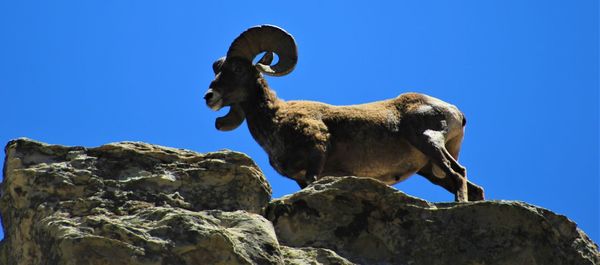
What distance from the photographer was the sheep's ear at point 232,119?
57.1 ft

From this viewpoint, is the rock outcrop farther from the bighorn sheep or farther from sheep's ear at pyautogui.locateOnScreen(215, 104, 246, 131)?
sheep's ear at pyautogui.locateOnScreen(215, 104, 246, 131)

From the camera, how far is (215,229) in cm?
1193

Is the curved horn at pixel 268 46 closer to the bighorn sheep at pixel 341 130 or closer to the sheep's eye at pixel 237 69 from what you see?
the bighorn sheep at pixel 341 130

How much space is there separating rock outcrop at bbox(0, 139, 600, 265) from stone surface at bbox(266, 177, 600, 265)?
0.01 metres

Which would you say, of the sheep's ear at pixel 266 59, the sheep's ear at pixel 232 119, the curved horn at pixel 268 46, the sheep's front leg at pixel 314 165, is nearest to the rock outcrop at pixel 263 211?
the sheep's front leg at pixel 314 165

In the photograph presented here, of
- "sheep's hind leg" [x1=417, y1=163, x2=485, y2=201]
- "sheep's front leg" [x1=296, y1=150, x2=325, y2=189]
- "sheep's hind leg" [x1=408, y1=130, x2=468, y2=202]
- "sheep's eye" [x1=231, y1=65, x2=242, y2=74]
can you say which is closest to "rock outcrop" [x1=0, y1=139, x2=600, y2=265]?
"sheep's front leg" [x1=296, y1=150, x2=325, y2=189]

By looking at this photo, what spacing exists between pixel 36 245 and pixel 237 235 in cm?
200

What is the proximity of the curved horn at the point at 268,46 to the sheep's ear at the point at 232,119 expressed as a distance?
650 millimetres

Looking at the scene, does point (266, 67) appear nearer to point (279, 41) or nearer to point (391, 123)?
point (279, 41)

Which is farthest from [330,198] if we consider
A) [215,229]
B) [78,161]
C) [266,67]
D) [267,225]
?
[266,67]

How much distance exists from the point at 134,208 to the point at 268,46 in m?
5.37

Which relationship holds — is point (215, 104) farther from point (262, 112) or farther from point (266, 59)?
point (266, 59)

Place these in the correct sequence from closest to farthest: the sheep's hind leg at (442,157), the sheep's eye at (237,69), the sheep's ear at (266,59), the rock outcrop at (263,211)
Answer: the rock outcrop at (263,211)
the sheep's hind leg at (442,157)
the sheep's eye at (237,69)
the sheep's ear at (266,59)

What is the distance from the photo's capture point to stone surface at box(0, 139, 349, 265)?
1166 cm
